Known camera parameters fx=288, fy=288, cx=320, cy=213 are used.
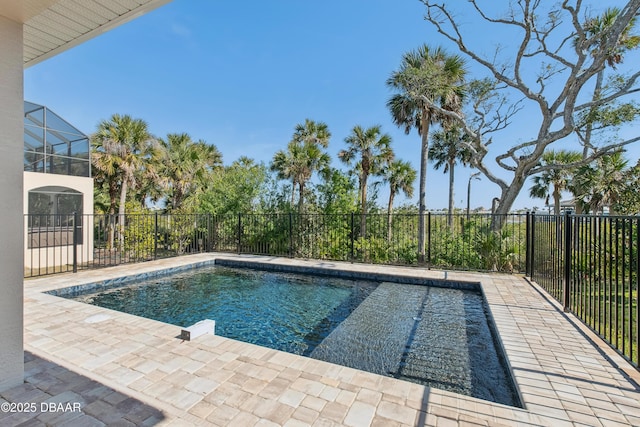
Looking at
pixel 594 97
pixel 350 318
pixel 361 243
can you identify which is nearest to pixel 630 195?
pixel 594 97

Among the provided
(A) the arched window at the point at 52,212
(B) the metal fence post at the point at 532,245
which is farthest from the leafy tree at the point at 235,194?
(B) the metal fence post at the point at 532,245

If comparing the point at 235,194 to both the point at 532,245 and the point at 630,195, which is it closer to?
the point at 532,245

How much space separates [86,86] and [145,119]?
2.32 meters

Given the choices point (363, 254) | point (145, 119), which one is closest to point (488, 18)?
point (363, 254)

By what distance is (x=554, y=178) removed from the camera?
14.7 meters

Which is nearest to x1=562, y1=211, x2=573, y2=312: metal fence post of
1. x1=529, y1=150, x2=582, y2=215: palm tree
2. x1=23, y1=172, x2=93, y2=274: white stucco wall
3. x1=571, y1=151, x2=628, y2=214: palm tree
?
x1=571, y1=151, x2=628, y2=214: palm tree

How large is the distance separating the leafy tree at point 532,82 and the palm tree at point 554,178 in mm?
4049

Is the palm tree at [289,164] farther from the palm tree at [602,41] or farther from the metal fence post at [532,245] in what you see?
the palm tree at [602,41]

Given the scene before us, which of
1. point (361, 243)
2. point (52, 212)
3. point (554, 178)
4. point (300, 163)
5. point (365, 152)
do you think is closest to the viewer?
point (361, 243)

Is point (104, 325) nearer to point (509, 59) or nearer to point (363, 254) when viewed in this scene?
point (363, 254)

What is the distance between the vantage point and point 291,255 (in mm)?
8766

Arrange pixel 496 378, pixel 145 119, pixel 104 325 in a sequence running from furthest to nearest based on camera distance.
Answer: pixel 145 119 < pixel 104 325 < pixel 496 378

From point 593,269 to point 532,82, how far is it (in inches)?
321

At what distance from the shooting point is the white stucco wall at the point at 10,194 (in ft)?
6.40
